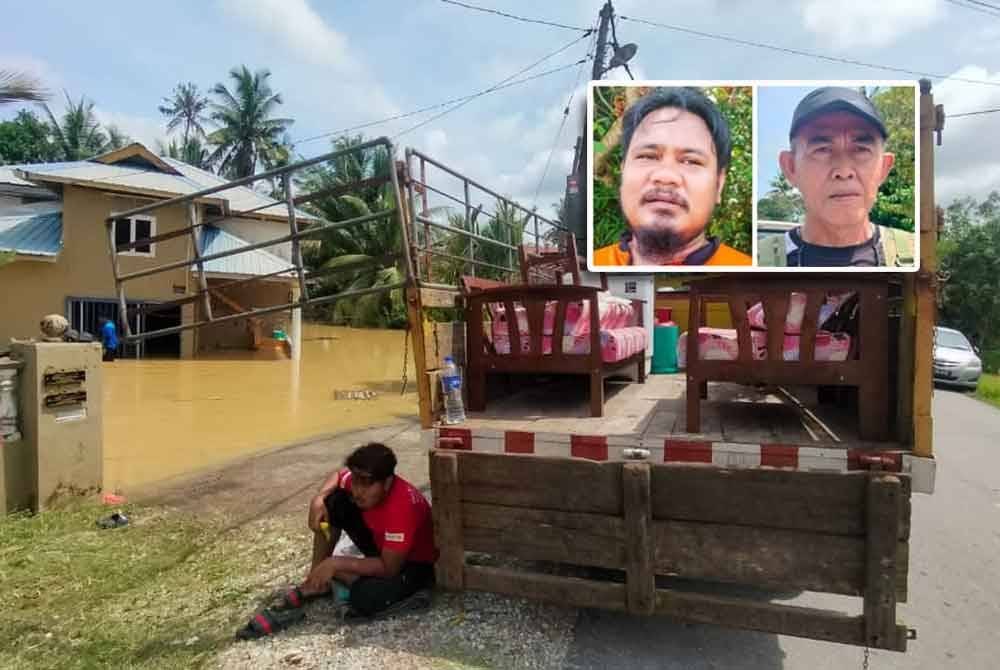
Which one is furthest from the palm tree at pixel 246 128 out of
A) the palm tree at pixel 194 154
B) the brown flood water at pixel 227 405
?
the brown flood water at pixel 227 405

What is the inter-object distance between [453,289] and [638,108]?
154 cm

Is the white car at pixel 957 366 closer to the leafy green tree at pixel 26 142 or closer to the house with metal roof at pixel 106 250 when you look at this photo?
the house with metal roof at pixel 106 250

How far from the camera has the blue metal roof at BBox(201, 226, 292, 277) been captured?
19.1 metres

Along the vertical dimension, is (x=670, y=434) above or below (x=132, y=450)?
above

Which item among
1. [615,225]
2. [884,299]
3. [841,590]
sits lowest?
[841,590]

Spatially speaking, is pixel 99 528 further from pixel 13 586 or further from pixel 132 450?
pixel 132 450

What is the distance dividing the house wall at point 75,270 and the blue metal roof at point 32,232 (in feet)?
1.45

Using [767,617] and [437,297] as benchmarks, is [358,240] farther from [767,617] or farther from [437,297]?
[767,617]

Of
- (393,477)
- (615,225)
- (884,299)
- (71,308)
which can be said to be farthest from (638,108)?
(71,308)

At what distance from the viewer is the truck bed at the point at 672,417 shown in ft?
10.1

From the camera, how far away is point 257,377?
1634cm

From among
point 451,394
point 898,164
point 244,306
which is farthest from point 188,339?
point 898,164

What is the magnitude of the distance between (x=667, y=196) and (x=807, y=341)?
1275mm

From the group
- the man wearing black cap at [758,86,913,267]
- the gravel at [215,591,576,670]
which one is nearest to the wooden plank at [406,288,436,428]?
the gravel at [215,591,576,670]
